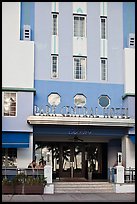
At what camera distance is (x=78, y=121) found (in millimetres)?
18547

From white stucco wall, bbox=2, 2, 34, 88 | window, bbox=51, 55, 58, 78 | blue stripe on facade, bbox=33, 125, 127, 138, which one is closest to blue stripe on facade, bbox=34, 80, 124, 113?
window, bbox=51, 55, 58, 78

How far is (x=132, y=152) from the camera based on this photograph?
1952cm

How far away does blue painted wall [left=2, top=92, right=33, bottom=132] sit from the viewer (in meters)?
18.4

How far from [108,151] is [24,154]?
5.74m

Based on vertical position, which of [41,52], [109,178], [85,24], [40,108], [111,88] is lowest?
[109,178]

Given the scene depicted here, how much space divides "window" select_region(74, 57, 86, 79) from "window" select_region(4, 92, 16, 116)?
13.6 ft

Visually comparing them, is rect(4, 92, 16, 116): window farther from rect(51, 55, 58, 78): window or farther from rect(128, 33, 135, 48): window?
rect(128, 33, 135, 48): window

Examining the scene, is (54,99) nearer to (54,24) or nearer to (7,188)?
(54,24)

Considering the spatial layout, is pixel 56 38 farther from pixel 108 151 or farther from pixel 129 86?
pixel 108 151

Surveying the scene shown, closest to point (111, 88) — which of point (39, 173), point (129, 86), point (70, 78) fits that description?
point (129, 86)

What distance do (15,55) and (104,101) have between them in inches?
233

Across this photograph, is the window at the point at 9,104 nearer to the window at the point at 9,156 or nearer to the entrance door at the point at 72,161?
the window at the point at 9,156

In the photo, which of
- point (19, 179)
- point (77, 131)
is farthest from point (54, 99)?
point (19, 179)

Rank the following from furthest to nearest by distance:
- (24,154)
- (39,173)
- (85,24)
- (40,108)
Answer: (85,24) → (40,108) → (24,154) → (39,173)
